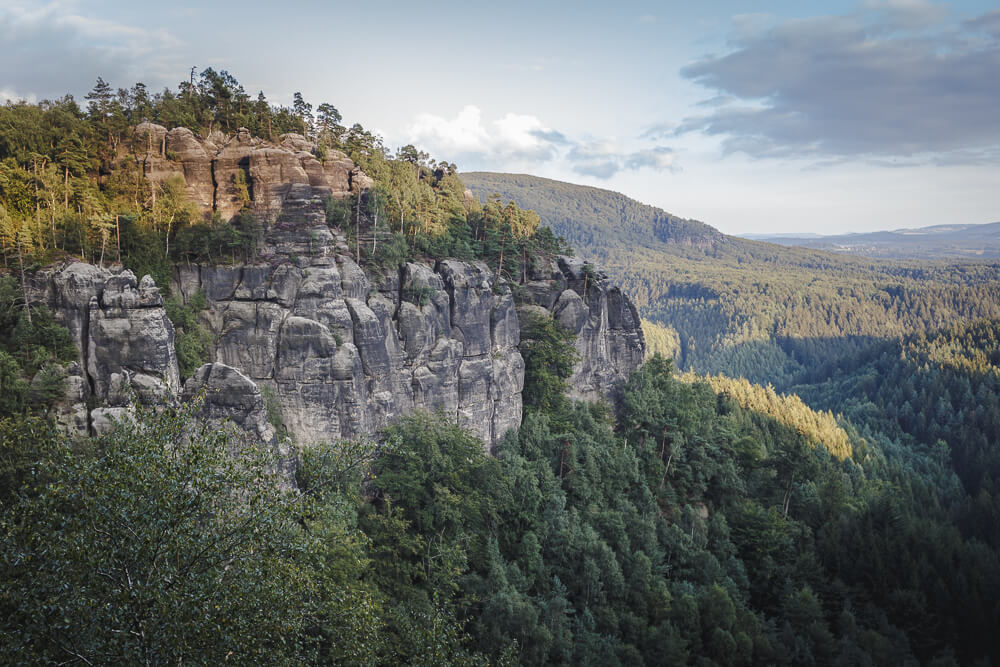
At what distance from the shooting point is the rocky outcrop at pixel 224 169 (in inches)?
1307

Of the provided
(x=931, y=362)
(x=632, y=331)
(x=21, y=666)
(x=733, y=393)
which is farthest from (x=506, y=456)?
(x=931, y=362)

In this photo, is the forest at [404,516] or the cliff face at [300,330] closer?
the forest at [404,516]

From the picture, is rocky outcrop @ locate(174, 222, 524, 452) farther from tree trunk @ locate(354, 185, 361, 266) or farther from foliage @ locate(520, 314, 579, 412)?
foliage @ locate(520, 314, 579, 412)

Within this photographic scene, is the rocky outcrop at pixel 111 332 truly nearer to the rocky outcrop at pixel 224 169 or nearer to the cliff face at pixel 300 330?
the cliff face at pixel 300 330

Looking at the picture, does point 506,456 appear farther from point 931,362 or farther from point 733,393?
point 931,362

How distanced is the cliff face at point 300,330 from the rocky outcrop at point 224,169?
0.31ft

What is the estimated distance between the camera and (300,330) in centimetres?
3170

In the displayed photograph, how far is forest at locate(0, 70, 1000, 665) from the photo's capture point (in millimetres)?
12586

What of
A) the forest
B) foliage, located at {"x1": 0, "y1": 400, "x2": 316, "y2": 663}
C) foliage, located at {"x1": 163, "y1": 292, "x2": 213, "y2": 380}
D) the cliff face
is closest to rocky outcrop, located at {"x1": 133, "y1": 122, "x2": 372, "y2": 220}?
the cliff face

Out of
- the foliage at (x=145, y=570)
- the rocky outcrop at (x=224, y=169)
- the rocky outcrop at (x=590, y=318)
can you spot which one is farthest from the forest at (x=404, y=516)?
the rocky outcrop at (x=590, y=318)

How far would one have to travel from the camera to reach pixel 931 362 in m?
124

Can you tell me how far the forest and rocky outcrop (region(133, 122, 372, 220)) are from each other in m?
1.26

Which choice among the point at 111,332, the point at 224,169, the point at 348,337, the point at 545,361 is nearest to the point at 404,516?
the point at 348,337

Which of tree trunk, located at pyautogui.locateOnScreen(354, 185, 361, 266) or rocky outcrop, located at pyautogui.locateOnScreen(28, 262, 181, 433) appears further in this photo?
tree trunk, located at pyautogui.locateOnScreen(354, 185, 361, 266)
